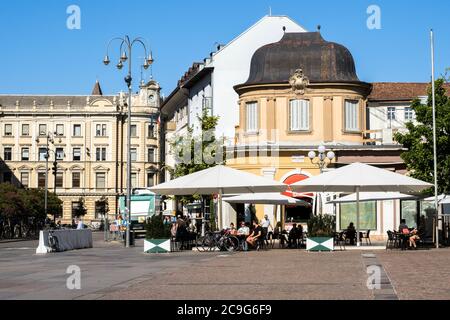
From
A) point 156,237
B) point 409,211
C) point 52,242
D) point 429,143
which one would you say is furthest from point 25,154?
point 156,237

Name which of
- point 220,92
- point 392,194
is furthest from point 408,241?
point 220,92

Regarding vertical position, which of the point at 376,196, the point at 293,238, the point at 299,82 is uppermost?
the point at 299,82

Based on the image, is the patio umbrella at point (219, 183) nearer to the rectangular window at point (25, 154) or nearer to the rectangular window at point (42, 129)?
the rectangular window at point (42, 129)

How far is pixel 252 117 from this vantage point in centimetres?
5894

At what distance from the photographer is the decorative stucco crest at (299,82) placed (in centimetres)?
5812

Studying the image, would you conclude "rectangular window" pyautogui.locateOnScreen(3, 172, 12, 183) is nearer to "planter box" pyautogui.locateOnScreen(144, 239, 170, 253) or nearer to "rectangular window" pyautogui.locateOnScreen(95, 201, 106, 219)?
"rectangular window" pyautogui.locateOnScreen(95, 201, 106, 219)

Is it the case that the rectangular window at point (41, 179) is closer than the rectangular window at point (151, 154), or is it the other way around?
the rectangular window at point (41, 179)

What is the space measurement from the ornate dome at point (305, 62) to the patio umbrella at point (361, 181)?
21486 millimetres

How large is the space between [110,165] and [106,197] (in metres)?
4.62

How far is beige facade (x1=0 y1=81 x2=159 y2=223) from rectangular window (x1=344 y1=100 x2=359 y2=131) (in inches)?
3167

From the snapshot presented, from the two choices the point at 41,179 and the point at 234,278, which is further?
the point at 41,179

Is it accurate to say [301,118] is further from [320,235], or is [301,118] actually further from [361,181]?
[320,235]

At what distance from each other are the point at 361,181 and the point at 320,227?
7.42 feet

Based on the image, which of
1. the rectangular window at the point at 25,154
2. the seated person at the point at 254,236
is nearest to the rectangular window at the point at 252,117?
the seated person at the point at 254,236
